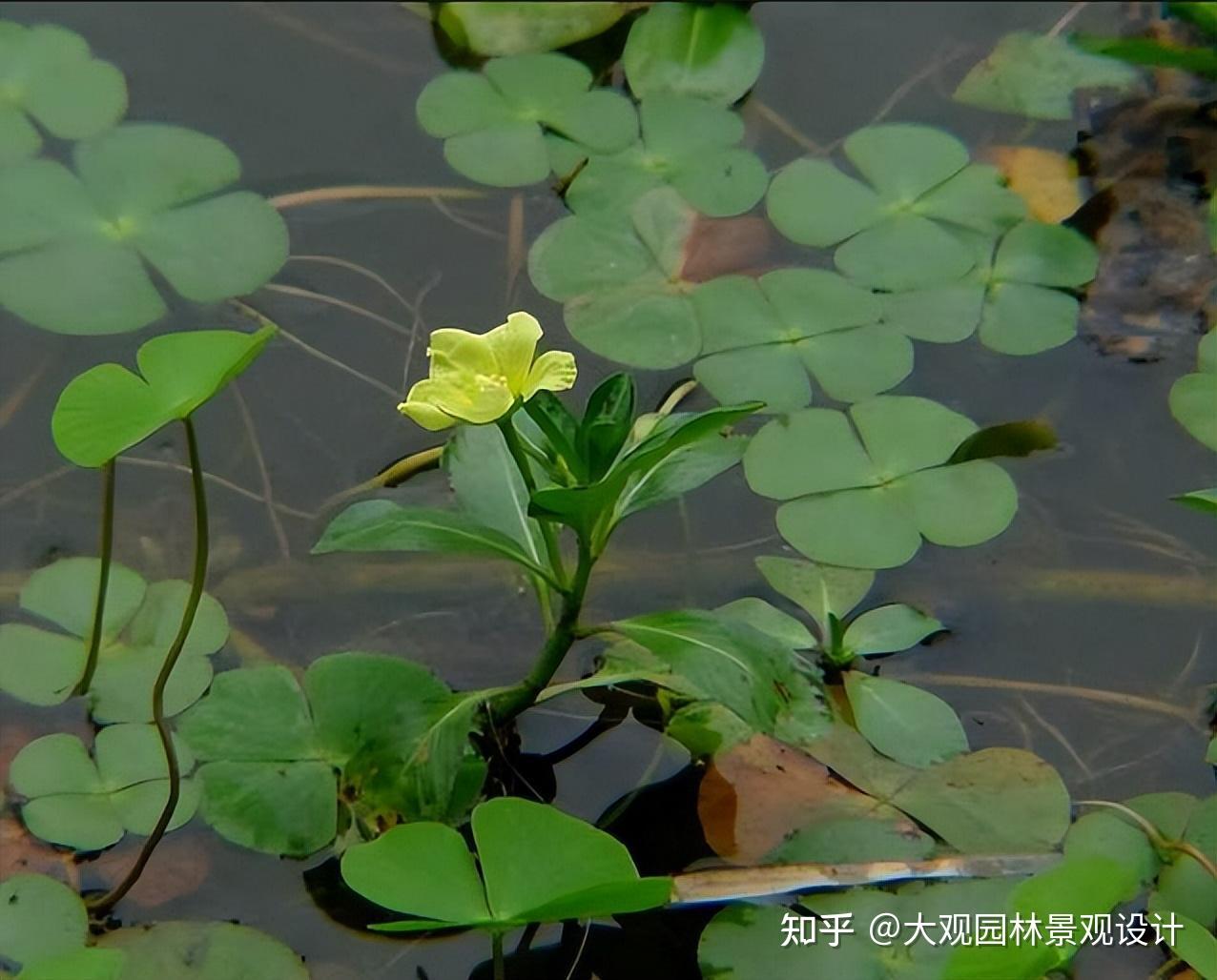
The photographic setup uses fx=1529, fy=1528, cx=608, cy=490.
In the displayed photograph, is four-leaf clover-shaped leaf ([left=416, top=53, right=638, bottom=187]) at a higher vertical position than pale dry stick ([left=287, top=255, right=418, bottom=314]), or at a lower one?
higher

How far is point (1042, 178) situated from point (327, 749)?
4.15ft

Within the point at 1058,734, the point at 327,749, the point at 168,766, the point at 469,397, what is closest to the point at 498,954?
the point at 327,749

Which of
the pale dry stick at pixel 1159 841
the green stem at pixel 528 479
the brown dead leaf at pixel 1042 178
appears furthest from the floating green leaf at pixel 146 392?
the brown dead leaf at pixel 1042 178

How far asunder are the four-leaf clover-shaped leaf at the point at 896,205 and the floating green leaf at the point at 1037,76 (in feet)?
0.40

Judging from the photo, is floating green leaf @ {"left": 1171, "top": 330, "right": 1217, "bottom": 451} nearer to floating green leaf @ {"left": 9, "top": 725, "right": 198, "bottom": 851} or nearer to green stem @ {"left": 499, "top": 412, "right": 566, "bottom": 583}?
green stem @ {"left": 499, "top": 412, "right": 566, "bottom": 583}

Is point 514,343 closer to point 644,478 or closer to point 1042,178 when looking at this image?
point 644,478

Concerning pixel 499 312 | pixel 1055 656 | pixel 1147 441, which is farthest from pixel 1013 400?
pixel 499 312

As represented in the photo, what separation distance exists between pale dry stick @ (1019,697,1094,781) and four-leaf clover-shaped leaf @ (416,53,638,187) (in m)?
0.92

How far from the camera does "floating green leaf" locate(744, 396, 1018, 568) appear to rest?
1.66 metres

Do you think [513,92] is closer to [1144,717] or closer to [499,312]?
[499,312]

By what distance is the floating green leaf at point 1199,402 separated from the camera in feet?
5.85

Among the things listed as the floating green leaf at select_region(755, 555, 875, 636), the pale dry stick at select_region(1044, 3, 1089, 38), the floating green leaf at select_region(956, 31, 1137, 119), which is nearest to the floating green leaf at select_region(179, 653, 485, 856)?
the floating green leaf at select_region(755, 555, 875, 636)

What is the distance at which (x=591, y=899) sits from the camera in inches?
46.9

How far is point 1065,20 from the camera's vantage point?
2.26m
